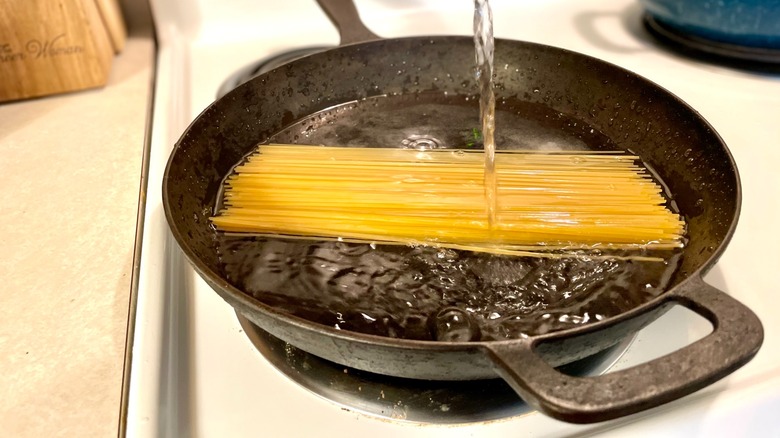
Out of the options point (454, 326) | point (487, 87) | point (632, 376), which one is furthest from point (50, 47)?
point (632, 376)

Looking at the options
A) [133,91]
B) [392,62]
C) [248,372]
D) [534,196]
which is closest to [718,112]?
[534,196]

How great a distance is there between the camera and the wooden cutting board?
955 millimetres

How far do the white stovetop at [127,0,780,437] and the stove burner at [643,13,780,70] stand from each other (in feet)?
0.08

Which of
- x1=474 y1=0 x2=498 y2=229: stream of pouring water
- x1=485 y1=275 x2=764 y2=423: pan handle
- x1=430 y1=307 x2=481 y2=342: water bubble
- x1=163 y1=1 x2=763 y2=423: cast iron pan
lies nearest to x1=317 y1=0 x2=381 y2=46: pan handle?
x1=163 y1=1 x2=763 y2=423: cast iron pan

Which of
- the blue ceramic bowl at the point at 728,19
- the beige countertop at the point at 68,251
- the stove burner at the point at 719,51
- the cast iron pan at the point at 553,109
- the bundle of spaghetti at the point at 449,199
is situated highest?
the blue ceramic bowl at the point at 728,19

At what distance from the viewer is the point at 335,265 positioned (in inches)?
25.5

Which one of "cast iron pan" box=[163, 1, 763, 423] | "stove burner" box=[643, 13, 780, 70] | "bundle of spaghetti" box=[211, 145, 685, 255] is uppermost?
"stove burner" box=[643, 13, 780, 70]

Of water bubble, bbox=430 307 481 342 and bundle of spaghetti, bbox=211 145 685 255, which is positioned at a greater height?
bundle of spaghetti, bbox=211 145 685 255

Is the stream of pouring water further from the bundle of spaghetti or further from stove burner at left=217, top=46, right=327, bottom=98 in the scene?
stove burner at left=217, top=46, right=327, bottom=98

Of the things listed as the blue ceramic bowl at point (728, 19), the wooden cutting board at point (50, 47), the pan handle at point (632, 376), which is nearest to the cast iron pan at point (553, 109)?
the pan handle at point (632, 376)

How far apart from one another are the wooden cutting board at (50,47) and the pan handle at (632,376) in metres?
0.92

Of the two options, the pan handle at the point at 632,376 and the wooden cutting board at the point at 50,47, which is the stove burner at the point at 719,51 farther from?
the wooden cutting board at the point at 50,47

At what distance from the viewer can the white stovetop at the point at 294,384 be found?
517 millimetres

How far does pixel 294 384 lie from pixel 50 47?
79 centimetres
